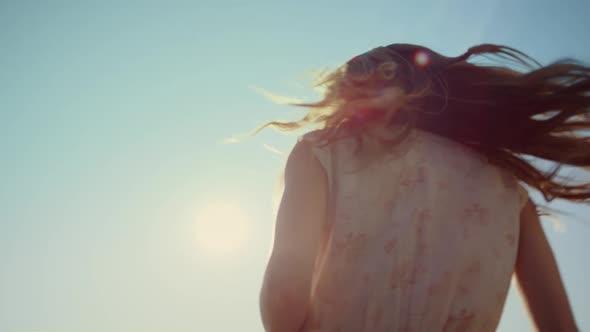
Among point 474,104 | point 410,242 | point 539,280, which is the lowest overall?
point 539,280

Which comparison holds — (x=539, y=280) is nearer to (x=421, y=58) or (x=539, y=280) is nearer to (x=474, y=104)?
(x=474, y=104)

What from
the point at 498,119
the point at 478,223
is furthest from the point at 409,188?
the point at 498,119

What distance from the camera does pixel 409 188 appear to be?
6.18 feet

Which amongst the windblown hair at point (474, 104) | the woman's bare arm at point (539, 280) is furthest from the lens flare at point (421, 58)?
the woman's bare arm at point (539, 280)

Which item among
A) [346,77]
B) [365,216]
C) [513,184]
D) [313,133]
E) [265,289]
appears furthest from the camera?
[346,77]

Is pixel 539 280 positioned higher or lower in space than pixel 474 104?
lower

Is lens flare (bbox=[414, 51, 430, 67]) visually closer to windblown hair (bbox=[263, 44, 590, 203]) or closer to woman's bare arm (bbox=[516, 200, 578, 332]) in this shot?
windblown hair (bbox=[263, 44, 590, 203])

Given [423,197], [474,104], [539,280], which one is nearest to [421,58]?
[474,104]

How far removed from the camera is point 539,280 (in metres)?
2.07

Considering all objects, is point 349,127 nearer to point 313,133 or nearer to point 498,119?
point 313,133

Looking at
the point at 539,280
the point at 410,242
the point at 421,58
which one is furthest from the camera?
the point at 421,58

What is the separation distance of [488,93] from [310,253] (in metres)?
1.13

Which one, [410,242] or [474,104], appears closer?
[410,242]

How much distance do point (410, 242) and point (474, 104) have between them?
726 millimetres
